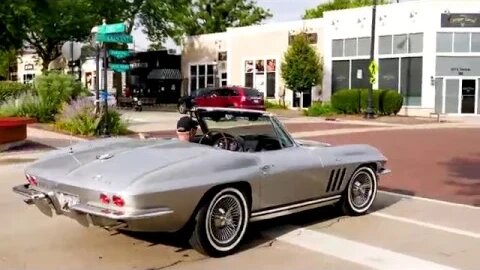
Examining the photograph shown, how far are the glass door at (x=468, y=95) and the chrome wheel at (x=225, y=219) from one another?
→ 32.3m

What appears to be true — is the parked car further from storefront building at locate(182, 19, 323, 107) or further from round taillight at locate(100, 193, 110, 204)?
A: round taillight at locate(100, 193, 110, 204)

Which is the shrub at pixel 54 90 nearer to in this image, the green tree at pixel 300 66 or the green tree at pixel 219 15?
the green tree at pixel 300 66

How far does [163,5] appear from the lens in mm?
50688

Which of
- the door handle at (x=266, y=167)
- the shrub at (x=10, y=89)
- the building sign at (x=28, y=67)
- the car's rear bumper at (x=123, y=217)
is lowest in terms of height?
the car's rear bumper at (x=123, y=217)

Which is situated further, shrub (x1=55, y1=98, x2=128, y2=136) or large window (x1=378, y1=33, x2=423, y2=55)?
large window (x1=378, y1=33, x2=423, y2=55)

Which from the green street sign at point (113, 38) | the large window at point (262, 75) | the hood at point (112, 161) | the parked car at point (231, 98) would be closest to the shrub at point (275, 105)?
the large window at point (262, 75)

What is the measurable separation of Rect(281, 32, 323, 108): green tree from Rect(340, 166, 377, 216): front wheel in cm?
3190

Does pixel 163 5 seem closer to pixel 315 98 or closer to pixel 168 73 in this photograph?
pixel 168 73

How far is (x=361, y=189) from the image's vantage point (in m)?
7.74

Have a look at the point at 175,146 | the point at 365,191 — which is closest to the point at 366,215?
the point at 365,191

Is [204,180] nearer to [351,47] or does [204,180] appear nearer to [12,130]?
[12,130]

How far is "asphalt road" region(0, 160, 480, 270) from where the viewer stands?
5.66 metres

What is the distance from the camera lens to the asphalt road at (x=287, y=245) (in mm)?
5656

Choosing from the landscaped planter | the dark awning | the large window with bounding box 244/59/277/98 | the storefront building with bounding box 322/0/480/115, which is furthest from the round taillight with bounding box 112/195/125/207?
the dark awning
